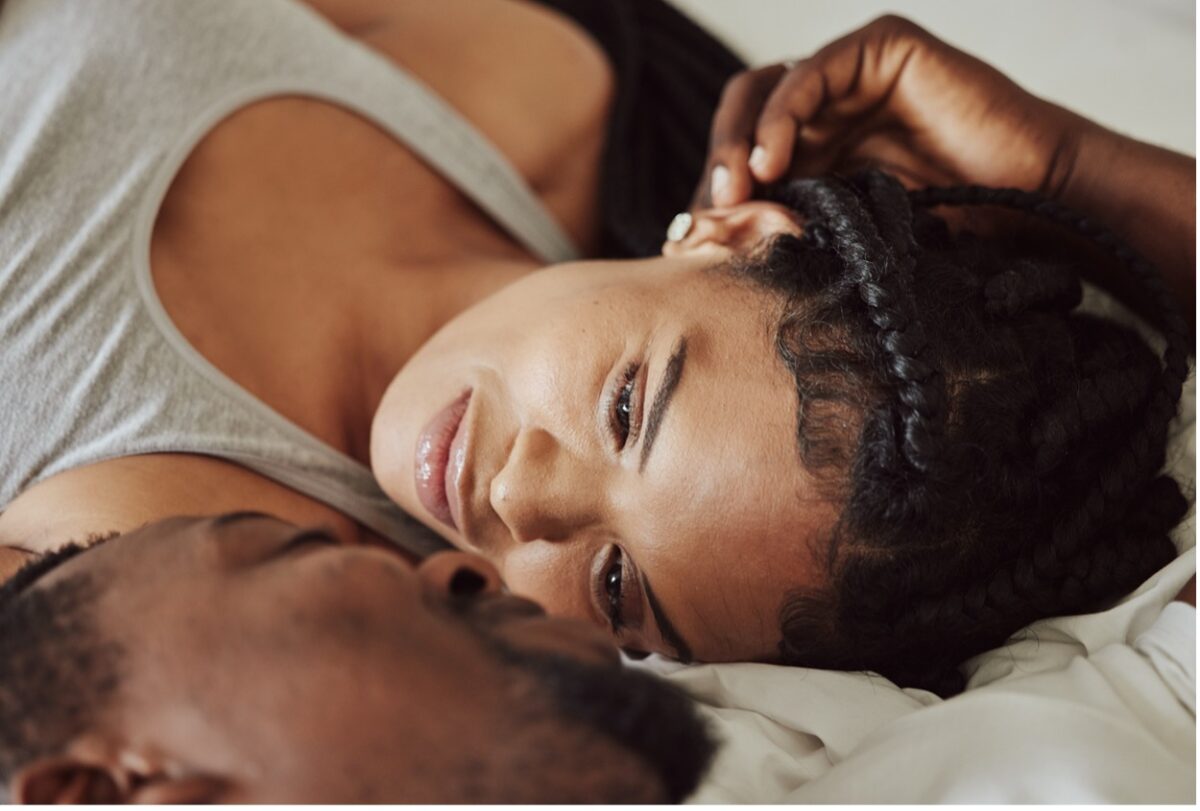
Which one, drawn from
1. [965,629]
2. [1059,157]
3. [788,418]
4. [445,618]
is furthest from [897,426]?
[1059,157]

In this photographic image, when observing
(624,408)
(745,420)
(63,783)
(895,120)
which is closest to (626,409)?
(624,408)

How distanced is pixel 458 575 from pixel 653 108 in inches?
41.8

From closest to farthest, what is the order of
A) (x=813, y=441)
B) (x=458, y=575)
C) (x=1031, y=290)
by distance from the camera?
(x=458, y=575), (x=813, y=441), (x=1031, y=290)

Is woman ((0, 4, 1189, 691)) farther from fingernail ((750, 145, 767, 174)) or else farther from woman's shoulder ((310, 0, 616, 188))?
woman's shoulder ((310, 0, 616, 188))

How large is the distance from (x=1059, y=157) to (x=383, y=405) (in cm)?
78

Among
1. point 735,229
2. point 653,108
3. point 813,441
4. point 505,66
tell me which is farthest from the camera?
point 653,108

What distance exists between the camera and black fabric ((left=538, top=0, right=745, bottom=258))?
137 centimetres

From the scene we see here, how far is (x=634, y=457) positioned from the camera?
772mm

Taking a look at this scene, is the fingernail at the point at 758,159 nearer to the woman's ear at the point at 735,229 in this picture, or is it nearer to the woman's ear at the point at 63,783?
the woman's ear at the point at 735,229

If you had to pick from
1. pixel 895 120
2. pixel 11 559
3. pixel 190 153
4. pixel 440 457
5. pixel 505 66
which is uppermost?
pixel 895 120

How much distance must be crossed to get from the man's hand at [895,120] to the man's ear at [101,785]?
31.1 inches

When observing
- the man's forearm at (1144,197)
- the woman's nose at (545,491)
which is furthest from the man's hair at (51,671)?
the man's forearm at (1144,197)

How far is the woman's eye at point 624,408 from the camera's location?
0.79 metres

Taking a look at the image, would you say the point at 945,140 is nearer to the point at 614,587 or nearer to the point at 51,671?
the point at 614,587
